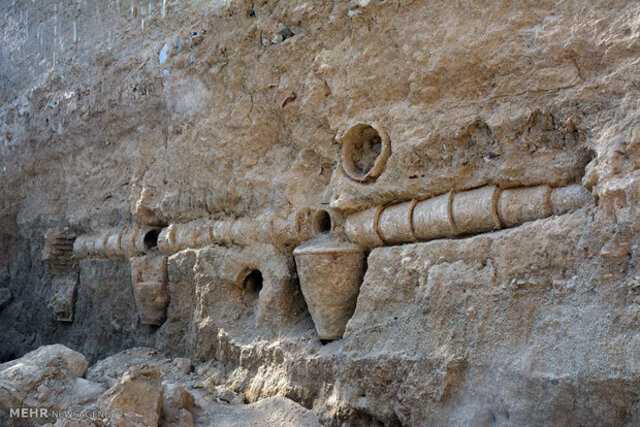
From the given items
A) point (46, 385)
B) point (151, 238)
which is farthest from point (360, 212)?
point (151, 238)

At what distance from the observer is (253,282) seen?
12.9 ft

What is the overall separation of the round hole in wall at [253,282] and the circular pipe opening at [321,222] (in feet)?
2.07

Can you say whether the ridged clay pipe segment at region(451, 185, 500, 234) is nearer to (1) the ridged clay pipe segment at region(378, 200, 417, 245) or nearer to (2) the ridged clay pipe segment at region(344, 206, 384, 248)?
(1) the ridged clay pipe segment at region(378, 200, 417, 245)

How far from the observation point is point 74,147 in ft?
17.7

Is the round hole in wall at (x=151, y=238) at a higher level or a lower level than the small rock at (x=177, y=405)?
higher

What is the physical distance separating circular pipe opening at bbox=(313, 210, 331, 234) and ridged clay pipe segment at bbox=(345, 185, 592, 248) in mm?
287

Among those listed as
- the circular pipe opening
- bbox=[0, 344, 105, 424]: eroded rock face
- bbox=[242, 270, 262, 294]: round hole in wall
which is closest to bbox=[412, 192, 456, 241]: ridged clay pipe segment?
the circular pipe opening

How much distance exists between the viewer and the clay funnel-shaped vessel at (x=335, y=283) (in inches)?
124

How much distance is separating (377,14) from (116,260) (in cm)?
289

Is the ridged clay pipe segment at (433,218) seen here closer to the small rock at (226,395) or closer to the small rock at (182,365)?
the small rock at (226,395)

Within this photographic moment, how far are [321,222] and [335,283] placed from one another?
446 millimetres

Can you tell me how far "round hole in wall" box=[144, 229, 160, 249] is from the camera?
4.62 meters

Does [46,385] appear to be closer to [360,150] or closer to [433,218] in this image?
[360,150]

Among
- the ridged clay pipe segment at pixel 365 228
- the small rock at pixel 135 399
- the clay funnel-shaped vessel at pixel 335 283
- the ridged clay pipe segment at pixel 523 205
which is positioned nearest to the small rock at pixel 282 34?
the ridged clay pipe segment at pixel 365 228
